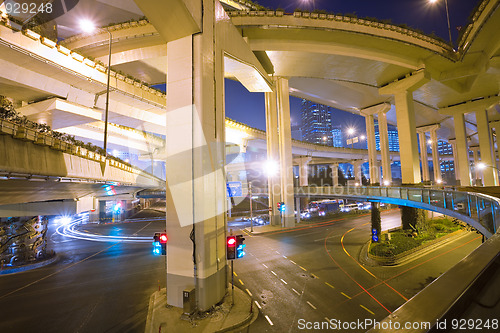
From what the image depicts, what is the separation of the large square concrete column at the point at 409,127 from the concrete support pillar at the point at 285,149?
500 inches

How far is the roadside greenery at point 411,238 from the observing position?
19281mm

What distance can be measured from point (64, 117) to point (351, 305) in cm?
2386

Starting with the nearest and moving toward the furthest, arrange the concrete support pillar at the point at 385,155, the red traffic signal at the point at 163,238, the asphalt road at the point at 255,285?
the asphalt road at the point at 255,285
the red traffic signal at the point at 163,238
the concrete support pillar at the point at 385,155

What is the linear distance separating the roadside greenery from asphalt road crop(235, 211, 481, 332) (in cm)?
139

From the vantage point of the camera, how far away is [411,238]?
22.9 m

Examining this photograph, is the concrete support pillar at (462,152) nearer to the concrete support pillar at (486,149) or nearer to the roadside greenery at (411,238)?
the concrete support pillar at (486,149)

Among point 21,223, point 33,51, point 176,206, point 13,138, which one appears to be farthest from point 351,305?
point 21,223

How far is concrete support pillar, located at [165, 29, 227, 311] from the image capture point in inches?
423

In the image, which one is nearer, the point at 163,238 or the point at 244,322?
the point at 244,322

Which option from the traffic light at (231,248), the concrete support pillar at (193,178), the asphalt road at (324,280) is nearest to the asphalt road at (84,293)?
the concrete support pillar at (193,178)

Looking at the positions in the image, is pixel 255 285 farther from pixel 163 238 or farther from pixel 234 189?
pixel 234 189

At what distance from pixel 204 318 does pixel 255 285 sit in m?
4.46

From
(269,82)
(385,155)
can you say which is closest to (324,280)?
(269,82)

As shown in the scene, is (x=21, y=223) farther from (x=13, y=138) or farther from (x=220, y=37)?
(x=220, y=37)
